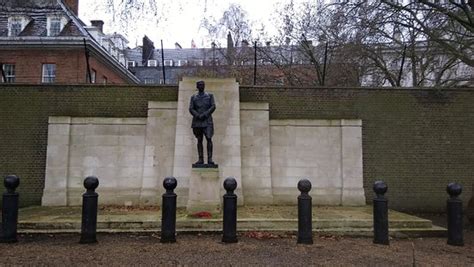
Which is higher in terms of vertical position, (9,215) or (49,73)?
(49,73)

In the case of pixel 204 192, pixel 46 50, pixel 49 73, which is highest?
pixel 46 50

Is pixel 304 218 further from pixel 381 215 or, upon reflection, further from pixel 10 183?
pixel 10 183

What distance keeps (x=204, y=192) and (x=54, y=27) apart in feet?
74.7

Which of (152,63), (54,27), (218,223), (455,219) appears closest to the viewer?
(455,219)

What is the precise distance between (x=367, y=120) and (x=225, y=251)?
7.82m

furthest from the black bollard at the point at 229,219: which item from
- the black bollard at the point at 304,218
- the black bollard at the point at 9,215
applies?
the black bollard at the point at 9,215

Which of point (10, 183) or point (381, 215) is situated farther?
point (381, 215)

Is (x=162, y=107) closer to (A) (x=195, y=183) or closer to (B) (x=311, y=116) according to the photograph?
(A) (x=195, y=183)

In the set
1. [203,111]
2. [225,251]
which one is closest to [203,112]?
[203,111]

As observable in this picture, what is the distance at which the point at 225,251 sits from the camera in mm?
6973

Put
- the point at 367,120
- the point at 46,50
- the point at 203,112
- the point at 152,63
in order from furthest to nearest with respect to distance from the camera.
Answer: the point at 152,63 < the point at 46,50 < the point at 367,120 < the point at 203,112

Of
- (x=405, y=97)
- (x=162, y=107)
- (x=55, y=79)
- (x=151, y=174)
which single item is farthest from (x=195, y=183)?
(x=55, y=79)

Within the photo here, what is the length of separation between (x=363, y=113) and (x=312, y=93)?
169 cm

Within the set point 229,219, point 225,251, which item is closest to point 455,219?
point 229,219
